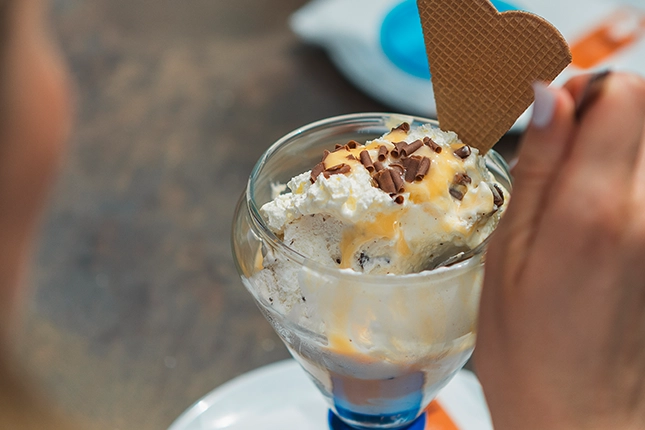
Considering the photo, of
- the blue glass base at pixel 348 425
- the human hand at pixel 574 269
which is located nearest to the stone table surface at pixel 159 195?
the blue glass base at pixel 348 425

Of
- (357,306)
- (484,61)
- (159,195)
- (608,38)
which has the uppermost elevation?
(484,61)

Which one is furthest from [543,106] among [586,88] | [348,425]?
[348,425]

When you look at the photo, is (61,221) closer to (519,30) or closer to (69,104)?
(69,104)

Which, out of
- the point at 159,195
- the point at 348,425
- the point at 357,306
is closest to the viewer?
the point at 357,306

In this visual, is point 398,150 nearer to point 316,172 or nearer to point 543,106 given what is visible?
point 316,172

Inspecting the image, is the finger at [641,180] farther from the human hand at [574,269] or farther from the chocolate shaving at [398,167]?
the chocolate shaving at [398,167]

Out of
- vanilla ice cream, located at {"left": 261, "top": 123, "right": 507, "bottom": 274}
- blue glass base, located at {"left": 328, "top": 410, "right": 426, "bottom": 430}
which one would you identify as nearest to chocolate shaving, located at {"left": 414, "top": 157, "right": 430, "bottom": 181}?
vanilla ice cream, located at {"left": 261, "top": 123, "right": 507, "bottom": 274}
